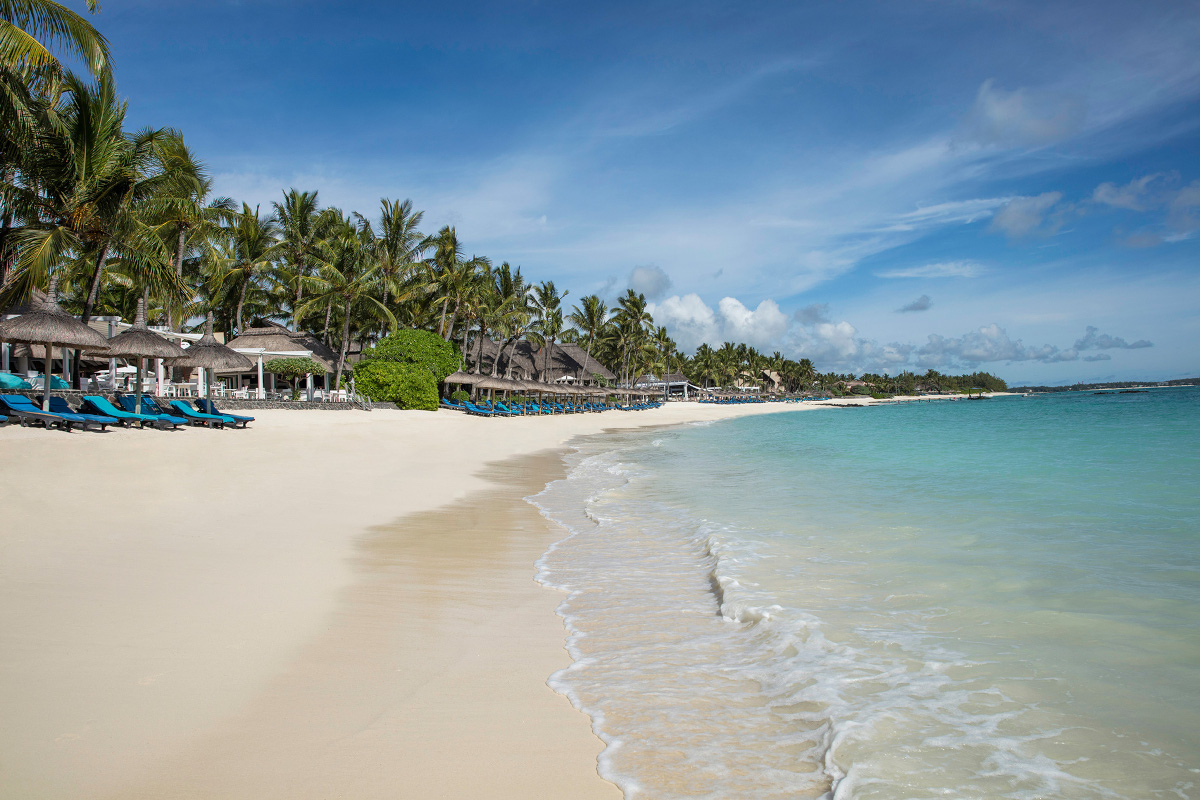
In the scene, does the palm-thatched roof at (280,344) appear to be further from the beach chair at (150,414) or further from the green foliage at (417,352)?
the beach chair at (150,414)

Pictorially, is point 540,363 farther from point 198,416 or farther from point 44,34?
point 44,34

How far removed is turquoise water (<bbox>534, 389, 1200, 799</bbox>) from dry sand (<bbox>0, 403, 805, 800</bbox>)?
0.42m

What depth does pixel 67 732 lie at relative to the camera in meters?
2.46

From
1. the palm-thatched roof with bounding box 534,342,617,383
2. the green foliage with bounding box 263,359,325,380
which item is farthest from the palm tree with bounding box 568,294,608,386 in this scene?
the green foliage with bounding box 263,359,325,380

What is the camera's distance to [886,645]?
3.83 m

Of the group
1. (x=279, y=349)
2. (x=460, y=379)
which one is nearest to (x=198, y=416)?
(x=279, y=349)

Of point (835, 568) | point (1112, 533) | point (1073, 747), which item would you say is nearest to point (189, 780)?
point (1073, 747)

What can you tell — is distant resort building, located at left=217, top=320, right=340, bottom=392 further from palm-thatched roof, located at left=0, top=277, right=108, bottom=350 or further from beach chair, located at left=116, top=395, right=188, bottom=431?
palm-thatched roof, located at left=0, top=277, right=108, bottom=350

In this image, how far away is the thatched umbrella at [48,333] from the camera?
36.8 ft

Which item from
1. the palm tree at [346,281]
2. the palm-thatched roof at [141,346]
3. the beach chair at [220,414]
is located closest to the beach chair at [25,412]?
the palm-thatched roof at [141,346]

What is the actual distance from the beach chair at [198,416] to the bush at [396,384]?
1253cm

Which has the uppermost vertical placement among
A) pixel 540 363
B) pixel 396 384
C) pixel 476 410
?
pixel 540 363

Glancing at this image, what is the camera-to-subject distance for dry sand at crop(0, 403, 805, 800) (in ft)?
7.72

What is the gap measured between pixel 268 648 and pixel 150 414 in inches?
455
